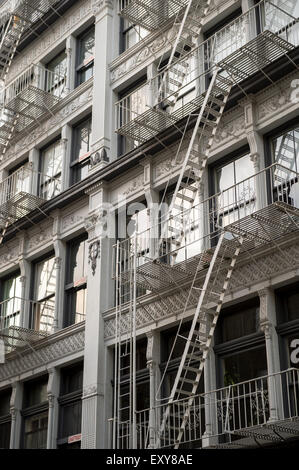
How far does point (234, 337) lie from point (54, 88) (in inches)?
537

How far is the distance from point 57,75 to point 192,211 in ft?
34.0

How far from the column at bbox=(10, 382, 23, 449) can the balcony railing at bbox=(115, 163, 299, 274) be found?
543 cm

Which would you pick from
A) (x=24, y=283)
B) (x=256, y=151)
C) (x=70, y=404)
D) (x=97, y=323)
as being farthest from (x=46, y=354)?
(x=256, y=151)

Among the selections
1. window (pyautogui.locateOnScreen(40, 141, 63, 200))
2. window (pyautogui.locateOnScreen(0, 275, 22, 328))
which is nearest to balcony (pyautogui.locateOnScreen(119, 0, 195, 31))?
window (pyautogui.locateOnScreen(40, 141, 63, 200))

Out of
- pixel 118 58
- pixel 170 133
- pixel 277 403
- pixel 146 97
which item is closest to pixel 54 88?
pixel 118 58

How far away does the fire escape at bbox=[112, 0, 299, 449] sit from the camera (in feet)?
57.5

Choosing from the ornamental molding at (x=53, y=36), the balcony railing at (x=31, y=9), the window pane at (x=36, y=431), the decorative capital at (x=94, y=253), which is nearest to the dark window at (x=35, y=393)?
the window pane at (x=36, y=431)

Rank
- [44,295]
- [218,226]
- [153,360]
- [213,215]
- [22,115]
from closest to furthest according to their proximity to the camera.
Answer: [218,226] < [213,215] < [153,360] < [44,295] < [22,115]

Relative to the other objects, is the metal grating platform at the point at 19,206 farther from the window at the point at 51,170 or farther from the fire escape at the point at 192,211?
the fire escape at the point at 192,211

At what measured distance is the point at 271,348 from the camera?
1717 centimetres

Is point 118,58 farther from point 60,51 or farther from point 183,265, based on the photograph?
point 183,265

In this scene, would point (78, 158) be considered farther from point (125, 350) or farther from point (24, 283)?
point (125, 350)

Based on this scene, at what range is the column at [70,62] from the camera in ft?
90.0

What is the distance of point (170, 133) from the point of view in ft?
71.6
